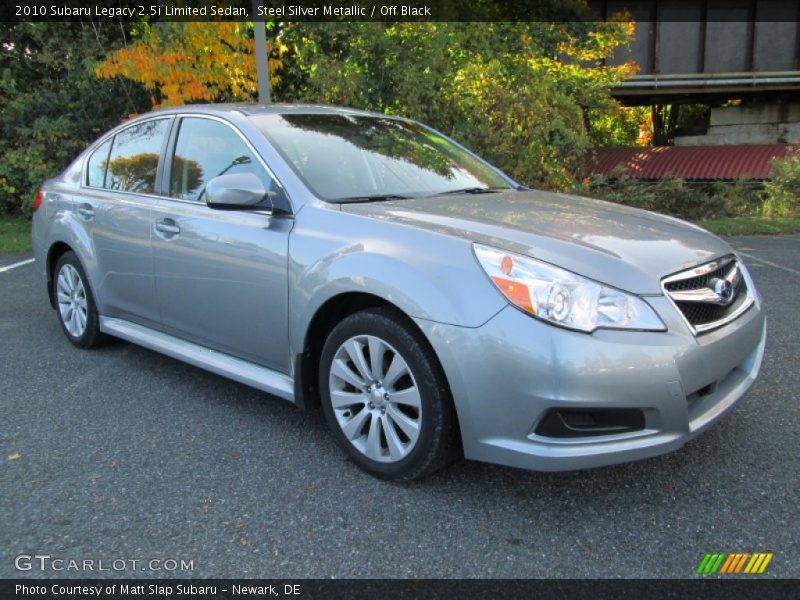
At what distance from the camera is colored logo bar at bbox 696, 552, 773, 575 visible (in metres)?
2.32

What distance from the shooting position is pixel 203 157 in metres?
3.87

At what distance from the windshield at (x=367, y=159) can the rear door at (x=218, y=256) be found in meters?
0.20

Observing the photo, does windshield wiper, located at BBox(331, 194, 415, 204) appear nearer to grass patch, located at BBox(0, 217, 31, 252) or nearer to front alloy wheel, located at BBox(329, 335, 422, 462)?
front alloy wheel, located at BBox(329, 335, 422, 462)

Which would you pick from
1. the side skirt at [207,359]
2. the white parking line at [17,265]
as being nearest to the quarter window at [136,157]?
the side skirt at [207,359]

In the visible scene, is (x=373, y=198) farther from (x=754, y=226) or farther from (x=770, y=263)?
(x=754, y=226)

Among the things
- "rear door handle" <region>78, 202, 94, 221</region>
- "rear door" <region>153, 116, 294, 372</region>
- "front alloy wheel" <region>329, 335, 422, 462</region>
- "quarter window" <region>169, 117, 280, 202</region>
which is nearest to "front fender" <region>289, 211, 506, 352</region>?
"rear door" <region>153, 116, 294, 372</region>

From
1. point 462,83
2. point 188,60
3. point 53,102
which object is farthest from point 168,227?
point 53,102

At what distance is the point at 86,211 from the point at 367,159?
2.08m

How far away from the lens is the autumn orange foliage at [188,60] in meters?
9.53

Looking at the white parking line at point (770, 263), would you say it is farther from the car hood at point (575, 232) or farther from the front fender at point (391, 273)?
the front fender at point (391, 273)

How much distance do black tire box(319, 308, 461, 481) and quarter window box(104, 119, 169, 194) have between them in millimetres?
1920
